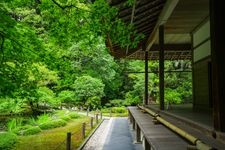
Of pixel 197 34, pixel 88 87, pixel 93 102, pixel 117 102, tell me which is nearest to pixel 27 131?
pixel 197 34

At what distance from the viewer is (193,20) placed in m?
10.1

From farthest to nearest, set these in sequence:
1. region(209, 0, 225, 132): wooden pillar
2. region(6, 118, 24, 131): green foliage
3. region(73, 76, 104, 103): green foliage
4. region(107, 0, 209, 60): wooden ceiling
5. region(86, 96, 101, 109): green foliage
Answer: region(86, 96, 101, 109): green foliage
region(73, 76, 104, 103): green foliage
region(6, 118, 24, 131): green foliage
region(107, 0, 209, 60): wooden ceiling
region(209, 0, 225, 132): wooden pillar

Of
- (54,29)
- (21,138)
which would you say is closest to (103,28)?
(54,29)

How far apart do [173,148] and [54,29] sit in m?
5.54

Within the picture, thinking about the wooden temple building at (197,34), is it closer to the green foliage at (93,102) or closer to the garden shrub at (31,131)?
the garden shrub at (31,131)

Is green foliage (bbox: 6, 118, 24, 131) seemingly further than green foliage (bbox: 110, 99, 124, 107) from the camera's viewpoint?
No

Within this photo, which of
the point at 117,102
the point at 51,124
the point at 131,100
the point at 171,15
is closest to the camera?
the point at 171,15

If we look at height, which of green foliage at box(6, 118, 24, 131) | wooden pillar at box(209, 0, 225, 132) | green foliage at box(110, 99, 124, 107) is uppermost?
wooden pillar at box(209, 0, 225, 132)

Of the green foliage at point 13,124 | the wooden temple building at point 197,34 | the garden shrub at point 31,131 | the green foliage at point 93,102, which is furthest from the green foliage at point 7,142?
the green foliage at point 93,102

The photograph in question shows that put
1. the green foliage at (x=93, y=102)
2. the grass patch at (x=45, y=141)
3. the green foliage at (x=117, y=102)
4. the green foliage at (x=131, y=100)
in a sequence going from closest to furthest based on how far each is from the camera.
A: the grass patch at (x=45, y=141) < the green foliage at (x=93, y=102) < the green foliage at (x=131, y=100) < the green foliage at (x=117, y=102)

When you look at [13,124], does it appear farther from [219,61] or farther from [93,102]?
→ [219,61]

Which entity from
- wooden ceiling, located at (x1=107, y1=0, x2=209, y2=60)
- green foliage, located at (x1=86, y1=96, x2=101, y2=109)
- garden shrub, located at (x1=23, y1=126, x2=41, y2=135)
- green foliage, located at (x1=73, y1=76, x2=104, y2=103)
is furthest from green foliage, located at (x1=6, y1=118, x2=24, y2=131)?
green foliage, located at (x1=86, y1=96, x2=101, y2=109)

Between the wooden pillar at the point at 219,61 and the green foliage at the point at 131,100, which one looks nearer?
the wooden pillar at the point at 219,61

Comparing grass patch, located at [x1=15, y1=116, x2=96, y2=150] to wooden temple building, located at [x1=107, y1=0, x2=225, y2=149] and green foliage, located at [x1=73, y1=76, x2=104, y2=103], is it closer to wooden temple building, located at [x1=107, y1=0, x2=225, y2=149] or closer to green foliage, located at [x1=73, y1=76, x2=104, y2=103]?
wooden temple building, located at [x1=107, y1=0, x2=225, y2=149]
